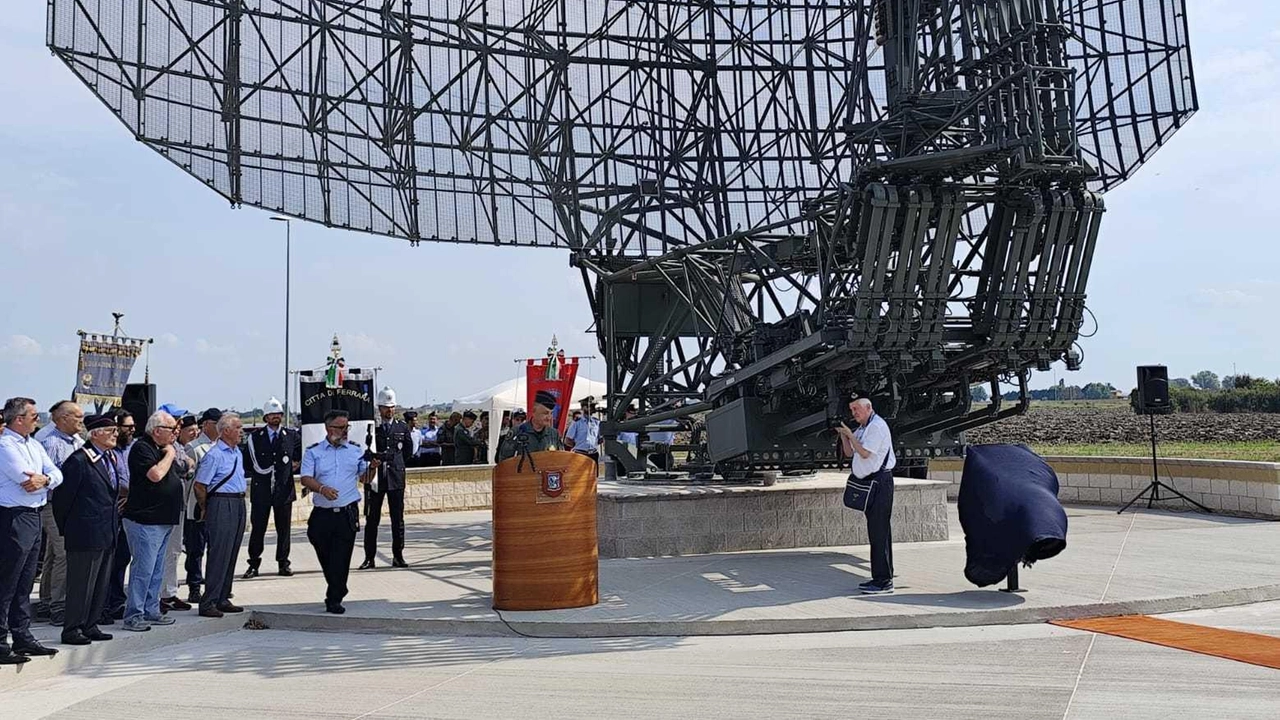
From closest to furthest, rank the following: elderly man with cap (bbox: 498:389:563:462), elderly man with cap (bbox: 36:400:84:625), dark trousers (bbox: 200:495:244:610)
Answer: elderly man with cap (bbox: 36:400:84:625), dark trousers (bbox: 200:495:244:610), elderly man with cap (bbox: 498:389:563:462)

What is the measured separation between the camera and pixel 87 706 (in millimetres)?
7457

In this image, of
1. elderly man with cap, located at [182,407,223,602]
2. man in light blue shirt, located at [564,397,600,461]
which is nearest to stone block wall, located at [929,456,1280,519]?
man in light blue shirt, located at [564,397,600,461]

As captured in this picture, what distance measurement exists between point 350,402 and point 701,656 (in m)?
7.36

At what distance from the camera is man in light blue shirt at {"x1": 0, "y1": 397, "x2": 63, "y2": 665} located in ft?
27.1

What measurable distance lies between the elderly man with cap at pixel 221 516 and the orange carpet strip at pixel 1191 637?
24.2ft

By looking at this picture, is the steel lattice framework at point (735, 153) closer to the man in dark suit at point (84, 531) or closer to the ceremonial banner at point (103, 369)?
the ceremonial banner at point (103, 369)

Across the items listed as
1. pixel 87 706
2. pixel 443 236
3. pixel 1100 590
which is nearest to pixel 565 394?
pixel 443 236

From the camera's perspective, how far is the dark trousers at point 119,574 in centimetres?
1027

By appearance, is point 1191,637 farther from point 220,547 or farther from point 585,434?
point 585,434

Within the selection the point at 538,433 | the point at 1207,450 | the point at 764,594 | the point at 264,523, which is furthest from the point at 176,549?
the point at 1207,450

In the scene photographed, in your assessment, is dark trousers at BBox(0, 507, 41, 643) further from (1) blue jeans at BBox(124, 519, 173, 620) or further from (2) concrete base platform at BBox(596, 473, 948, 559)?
(2) concrete base platform at BBox(596, 473, 948, 559)

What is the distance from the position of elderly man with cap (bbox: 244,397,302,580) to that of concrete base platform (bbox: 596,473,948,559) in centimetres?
372

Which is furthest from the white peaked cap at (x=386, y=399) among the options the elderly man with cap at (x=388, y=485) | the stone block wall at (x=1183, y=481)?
the stone block wall at (x=1183, y=481)

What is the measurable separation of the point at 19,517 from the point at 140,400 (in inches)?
358
